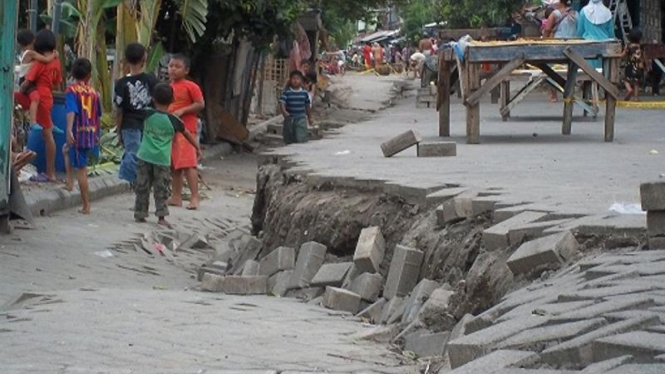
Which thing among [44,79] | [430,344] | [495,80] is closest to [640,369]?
[430,344]

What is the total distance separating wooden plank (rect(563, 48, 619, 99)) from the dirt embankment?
3.04m

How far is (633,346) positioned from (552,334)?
0.48 meters

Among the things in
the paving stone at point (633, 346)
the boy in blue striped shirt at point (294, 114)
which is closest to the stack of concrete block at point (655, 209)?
the paving stone at point (633, 346)

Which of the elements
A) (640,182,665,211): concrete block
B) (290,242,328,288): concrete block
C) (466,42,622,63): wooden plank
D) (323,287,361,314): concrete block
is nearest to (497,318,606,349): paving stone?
(640,182,665,211): concrete block

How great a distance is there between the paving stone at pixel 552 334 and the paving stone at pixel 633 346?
0.81ft

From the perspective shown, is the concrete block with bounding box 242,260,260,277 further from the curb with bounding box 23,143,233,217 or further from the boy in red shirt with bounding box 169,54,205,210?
the boy in red shirt with bounding box 169,54,205,210

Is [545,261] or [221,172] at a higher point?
[545,261]

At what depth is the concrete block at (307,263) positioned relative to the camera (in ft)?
29.6

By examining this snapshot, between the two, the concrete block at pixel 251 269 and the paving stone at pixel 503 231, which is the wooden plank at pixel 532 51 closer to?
the concrete block at pixel 251 269

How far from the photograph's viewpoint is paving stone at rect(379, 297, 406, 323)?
24.5 feet

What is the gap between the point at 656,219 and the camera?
5.87 meters

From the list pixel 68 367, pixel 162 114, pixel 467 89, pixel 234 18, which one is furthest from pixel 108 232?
pixel 234 18

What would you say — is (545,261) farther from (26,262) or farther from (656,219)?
(26,262)

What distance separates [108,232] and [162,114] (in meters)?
1.21
